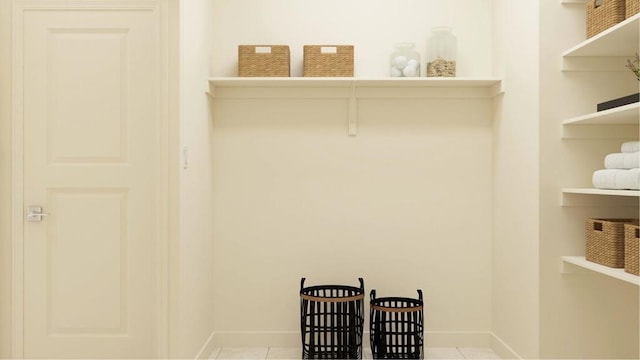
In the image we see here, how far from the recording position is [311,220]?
346 cm

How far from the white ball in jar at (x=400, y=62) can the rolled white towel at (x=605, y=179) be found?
1311 millimetres

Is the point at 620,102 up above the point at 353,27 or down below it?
below

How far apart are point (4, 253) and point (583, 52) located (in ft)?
9.98

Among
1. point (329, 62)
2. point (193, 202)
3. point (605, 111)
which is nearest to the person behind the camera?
point (605, 111)

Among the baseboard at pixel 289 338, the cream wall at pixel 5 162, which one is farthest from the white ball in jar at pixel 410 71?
the cream wall at pixel 5 162

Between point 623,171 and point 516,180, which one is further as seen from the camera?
point 516,180

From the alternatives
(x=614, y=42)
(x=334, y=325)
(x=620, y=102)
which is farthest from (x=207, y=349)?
(x=614, y=42)

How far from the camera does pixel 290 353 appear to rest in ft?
11.0

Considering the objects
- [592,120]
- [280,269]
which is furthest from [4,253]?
[592,120]

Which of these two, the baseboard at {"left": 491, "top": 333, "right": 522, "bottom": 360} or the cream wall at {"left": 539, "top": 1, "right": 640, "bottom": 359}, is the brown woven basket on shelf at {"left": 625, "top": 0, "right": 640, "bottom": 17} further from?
the baseboard at {"left": 491, "top": 333, "right": 522, "bottom": 360}

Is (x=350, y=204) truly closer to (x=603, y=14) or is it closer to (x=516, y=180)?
(x=516, y=180)

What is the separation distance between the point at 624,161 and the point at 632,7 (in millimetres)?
634

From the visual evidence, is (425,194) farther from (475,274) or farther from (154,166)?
(154,166)

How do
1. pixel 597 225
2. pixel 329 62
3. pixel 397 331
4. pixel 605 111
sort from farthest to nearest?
pixel 329 62 → pixel 397 331 → pixel 597 225 → pixel 605 111
